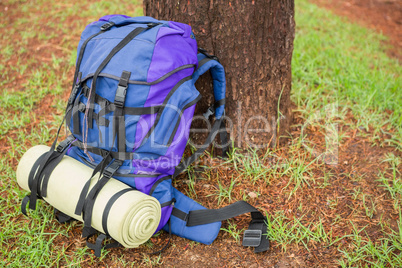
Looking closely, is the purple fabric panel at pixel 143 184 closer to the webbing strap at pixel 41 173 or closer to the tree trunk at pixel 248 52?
the webbing strap at pixel 41 173

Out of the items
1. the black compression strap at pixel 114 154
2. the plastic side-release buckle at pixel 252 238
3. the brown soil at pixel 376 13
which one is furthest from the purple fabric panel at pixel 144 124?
the brown soil at pixel 376 13

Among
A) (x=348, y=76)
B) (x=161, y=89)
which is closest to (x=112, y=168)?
(x=161, y=89)

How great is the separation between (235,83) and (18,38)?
10.1 ft

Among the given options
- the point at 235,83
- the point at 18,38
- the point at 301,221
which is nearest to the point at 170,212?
the point at 301,221

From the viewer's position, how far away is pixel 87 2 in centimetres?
478

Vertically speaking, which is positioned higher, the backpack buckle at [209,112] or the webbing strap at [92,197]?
the backpack buckle at [209,112]

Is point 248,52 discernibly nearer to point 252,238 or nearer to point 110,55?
point 110,55

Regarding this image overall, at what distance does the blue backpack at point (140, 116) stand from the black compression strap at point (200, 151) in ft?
0.34

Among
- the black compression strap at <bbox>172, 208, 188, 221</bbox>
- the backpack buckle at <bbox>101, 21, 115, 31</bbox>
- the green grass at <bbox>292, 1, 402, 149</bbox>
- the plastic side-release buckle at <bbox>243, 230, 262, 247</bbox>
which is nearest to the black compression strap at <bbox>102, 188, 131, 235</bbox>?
the black compression strap at <bbox>172, 208, 188, 221</bbox>

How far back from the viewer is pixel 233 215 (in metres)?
2.18

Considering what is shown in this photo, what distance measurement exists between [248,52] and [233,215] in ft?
3.65

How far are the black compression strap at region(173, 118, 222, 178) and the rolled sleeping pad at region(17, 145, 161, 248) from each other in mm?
392

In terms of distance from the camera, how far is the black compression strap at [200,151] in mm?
2365

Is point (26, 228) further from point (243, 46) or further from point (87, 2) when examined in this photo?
point (87, 2)
